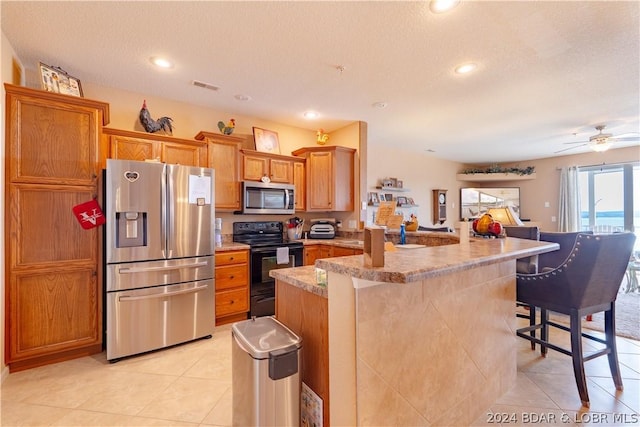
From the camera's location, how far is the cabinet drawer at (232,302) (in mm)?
3061

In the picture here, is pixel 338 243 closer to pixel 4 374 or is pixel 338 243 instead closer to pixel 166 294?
pixel 166 294

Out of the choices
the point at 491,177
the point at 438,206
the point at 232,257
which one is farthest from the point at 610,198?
the point at 232,257

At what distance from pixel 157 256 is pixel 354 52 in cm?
243

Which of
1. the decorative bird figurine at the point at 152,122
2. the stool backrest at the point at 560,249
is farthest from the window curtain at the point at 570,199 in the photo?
the decorative bird figurine at the point at 152,122

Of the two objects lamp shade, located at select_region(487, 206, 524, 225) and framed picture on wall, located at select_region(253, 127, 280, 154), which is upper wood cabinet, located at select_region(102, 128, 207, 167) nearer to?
framed picture on wall, located at select_region(253, 127, 280, 154)

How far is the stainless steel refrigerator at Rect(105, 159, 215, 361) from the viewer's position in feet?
7.80

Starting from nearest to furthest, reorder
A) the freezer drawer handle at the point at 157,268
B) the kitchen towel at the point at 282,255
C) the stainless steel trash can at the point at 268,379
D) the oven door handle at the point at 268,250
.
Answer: the stainless steel trash can at the point at 268,379
the freezer drawer handle at the point at 157,268
the oven door handle at the point at 268,250
the kitchen towel at the point at 282,255

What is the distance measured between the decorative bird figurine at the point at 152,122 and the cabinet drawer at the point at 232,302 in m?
1.89

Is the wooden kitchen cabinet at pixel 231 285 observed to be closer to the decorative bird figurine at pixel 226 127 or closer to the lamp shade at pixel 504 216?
the decorative bird figurine at pixel 226 127

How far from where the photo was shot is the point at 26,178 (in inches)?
85.4

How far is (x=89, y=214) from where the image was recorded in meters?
2.38

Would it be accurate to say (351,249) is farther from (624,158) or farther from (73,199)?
(624,158)

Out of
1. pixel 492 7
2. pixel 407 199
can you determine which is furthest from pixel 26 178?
pixel 407 199

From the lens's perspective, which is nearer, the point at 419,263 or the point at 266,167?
the point at 419,263
